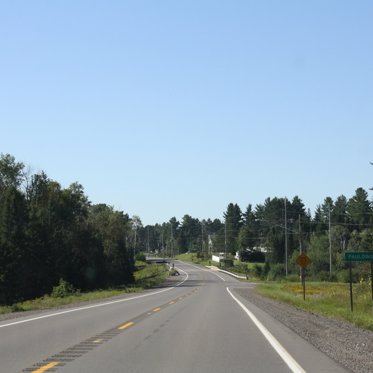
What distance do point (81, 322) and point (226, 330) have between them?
5.08 m

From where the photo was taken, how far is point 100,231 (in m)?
104

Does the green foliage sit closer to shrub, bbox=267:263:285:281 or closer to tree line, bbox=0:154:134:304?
tree line, bbox=0:154:134:304

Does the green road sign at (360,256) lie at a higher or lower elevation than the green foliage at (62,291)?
higher

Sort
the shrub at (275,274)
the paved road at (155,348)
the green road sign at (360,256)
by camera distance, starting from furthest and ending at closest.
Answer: the shrub at (275,274) < the green road sign at (360,256) < the paved road at (155,348)

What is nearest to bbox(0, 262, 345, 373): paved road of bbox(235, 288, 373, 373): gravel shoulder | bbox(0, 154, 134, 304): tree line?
bbox(235, 288, 373, 373): gravel shoulder

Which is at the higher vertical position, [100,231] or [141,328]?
[100,231]

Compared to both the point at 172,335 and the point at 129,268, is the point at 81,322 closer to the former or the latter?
the point at 172,335

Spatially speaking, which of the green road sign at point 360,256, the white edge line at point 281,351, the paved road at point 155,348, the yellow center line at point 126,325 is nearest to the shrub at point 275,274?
the green road sign at point 360,256

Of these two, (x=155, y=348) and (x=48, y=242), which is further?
(x=48, y=242)

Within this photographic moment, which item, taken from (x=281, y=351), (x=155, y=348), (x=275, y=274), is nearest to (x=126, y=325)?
(x=155, y=348)

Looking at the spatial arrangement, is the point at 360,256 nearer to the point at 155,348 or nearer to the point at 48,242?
the point at 155,348

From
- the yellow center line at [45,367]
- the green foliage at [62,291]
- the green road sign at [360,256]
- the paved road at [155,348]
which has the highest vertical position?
the green road sign at [360,256]

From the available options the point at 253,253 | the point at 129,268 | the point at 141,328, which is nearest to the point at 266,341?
the point at 141,328

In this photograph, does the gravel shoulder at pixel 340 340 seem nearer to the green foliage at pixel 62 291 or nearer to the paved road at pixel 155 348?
the paved road at pixel 155 348
